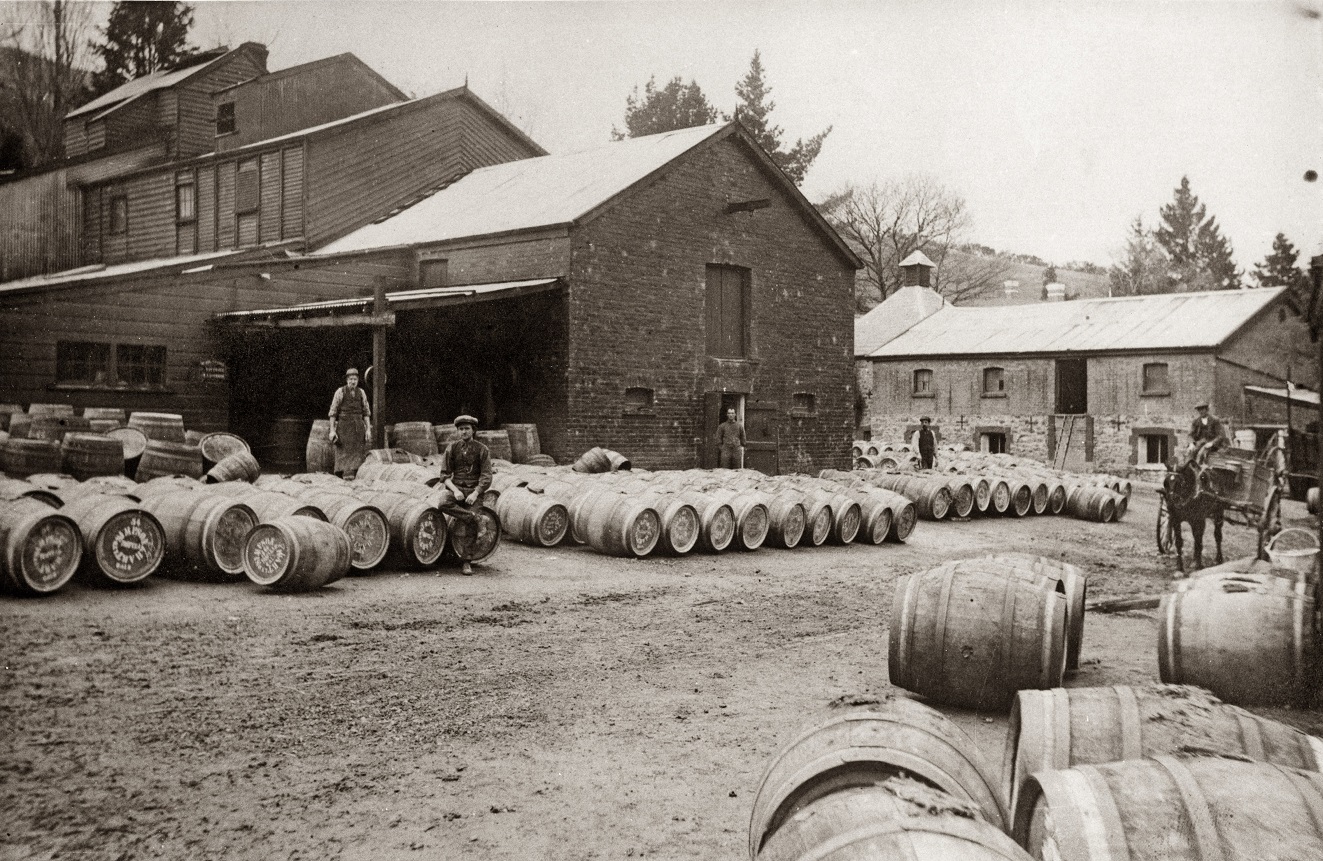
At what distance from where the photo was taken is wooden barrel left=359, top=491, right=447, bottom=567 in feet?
36.8

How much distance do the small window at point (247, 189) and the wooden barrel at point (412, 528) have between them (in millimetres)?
18575

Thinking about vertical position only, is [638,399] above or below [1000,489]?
above

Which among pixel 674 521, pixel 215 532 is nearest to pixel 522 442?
pixel 674 521

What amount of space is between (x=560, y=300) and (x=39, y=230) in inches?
763

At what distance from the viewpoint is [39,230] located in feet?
97.6

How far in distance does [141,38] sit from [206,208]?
20.4m

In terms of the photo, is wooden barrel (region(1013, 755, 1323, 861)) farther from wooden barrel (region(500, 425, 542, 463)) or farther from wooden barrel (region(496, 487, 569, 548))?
wooden barrel (region(500, 425, 542, 463))

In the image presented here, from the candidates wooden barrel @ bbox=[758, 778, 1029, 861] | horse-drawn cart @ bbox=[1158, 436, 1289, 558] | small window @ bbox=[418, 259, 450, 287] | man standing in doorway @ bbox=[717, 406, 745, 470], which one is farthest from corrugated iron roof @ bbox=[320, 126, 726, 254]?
wooden barrel @ bbox=[758, 778, 1029, 861]

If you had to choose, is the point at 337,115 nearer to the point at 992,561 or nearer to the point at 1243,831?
the point at 992,561

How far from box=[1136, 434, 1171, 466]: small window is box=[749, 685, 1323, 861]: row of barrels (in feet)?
109

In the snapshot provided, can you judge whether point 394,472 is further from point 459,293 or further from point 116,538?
point 116,538

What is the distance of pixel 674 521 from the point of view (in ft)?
43.7

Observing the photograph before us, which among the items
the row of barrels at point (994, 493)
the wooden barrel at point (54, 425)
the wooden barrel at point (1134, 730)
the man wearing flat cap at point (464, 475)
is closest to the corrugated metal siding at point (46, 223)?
the wooden barrel at point (54, 425)

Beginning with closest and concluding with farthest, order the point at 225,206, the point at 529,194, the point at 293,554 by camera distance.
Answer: the point at 293,554, the point at 529,194, the point at 225,206
